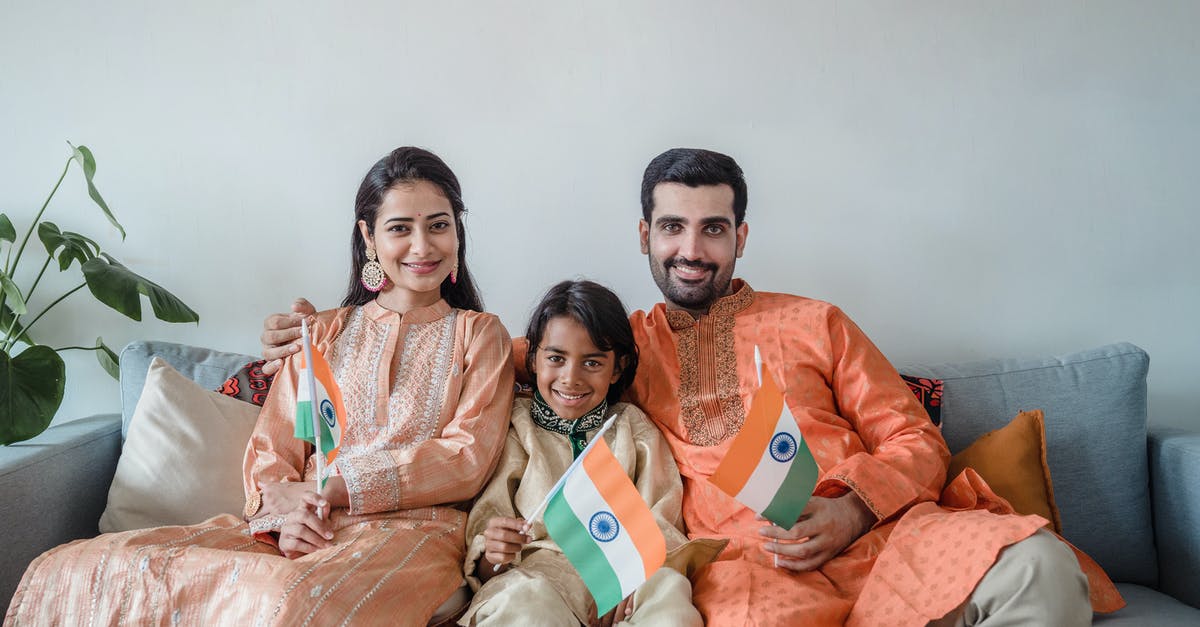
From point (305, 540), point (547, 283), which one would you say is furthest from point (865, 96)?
point (305, 540)

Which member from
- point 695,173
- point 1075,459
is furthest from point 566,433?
point 1075,459

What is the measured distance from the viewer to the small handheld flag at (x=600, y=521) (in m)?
1.56

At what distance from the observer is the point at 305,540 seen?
6.28 ft

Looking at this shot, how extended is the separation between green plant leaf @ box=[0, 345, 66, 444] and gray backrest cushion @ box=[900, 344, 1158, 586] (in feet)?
7.30

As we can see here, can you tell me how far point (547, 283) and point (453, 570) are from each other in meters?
1.08

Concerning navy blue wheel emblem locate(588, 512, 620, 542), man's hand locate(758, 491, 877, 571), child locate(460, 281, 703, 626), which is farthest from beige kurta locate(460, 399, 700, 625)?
navy blue wheel emblem locate(588, 512, 620, 542)

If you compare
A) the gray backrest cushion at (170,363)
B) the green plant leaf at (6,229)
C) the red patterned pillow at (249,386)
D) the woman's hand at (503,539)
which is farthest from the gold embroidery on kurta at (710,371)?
the green plant leaf at (6,229)

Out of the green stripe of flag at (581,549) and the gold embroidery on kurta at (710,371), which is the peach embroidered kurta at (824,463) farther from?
the green stripe of flag at (581,549)

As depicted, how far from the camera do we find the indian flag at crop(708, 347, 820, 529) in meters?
1.68

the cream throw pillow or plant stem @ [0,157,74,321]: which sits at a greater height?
plant stem @ [0,157,74,321]

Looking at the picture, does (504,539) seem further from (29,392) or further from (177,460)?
(29,392)

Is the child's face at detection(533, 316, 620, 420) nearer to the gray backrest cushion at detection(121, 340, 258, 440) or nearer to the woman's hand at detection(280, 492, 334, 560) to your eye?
the woman's hand at detection(280, 492, 334, 560)

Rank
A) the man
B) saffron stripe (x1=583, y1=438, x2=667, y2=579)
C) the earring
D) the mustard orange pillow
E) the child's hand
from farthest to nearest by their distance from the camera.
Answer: the earring → the mustard orange pillow → the child's hand → the man → saffron stripe (x1=583, y1=438, x2=667, y2=579)

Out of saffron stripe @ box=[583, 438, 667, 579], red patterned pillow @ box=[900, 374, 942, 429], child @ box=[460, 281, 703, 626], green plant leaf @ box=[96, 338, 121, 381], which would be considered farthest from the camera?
green plant leaf @ box=[96, 338, 121, 381]
